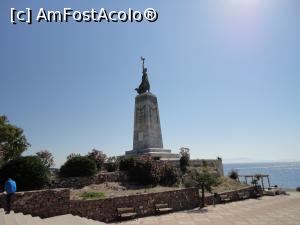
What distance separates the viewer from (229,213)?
52.1 feet

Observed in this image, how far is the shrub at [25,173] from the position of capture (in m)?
12.7

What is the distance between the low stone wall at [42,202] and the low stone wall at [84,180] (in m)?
4.97

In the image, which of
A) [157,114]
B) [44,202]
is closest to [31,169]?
[44,202]

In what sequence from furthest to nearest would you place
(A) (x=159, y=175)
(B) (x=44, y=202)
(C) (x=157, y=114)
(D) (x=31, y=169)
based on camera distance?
(C) (x=157, y=114) < (A) (x=159, y=175) < (D) (x=31, y=169) < (B) (x=44, y=202)

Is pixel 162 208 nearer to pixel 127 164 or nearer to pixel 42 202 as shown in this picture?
pixel 127 164

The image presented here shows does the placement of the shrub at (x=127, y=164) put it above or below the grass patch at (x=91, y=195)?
above

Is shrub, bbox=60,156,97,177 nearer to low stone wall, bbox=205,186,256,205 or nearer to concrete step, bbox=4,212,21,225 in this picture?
low stone wall, bbox=205,186,256,205

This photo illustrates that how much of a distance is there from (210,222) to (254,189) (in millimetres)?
13552

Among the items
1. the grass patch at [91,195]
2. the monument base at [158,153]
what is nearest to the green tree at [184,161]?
the monument base at [158,153]

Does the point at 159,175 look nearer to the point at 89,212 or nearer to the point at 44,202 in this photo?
the point at 89,212

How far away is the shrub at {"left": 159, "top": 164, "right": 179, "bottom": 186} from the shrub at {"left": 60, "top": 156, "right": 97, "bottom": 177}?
6.15 metres

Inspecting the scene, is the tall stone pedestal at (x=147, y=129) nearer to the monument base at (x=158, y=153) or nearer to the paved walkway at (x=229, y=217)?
the monument base at (x=158, y=153)

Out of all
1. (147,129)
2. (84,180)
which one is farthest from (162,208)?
(147,129)

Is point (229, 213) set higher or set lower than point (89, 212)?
lower
